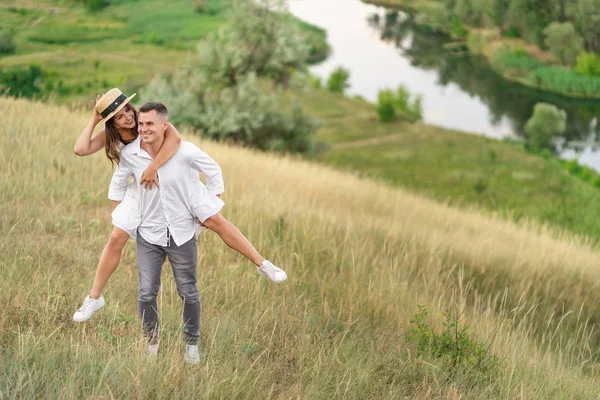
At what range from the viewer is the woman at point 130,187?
3.57 metres

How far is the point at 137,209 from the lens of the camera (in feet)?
12.2

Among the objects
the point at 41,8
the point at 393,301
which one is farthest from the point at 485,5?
the point at 393,301

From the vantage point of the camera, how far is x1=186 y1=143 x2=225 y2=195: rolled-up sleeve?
12.0ft

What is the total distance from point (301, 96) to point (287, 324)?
52.5 meters

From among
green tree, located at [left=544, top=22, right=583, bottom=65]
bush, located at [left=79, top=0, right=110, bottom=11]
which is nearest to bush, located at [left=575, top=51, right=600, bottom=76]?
green tree, located at [left=544, top=22, right=583, bottom=65]

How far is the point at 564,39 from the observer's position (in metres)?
64.2

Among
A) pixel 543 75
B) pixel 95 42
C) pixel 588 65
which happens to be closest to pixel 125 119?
pixel 95 42

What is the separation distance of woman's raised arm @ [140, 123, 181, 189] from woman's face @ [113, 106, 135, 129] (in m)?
0.22

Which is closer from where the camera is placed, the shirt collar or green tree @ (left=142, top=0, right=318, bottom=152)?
the shirt collar

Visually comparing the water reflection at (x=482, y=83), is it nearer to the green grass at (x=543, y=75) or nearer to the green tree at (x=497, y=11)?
the green grass at (x=543, y=75)

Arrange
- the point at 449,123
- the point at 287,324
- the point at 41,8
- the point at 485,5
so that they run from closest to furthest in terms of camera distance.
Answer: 1. the point at 287,324
2. the point at 41,8
3. the point at 449,123
4. the point at 485,5

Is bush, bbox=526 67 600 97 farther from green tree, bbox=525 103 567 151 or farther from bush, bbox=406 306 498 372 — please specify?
bush, bbox=406 306 498 372

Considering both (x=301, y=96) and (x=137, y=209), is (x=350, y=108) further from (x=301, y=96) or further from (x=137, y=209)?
(x=137, y=209)

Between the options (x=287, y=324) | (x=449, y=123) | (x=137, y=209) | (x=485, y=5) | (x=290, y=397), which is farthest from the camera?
(x=485, y=5)
